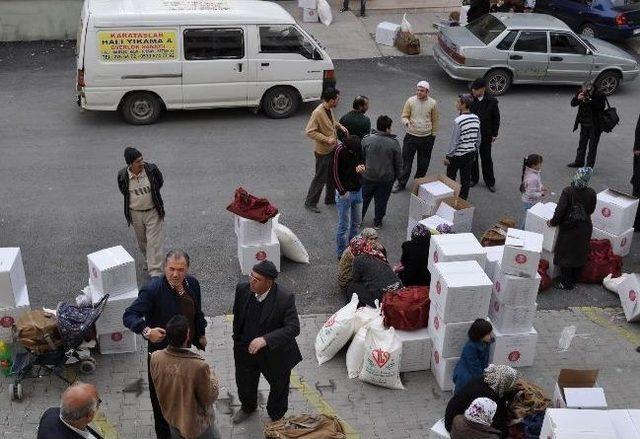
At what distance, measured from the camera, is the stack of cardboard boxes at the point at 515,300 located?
7543 mm

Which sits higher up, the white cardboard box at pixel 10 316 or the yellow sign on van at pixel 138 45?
the yellow sign on van at pixel 138 45

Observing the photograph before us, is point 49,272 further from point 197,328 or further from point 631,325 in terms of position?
point 631,325

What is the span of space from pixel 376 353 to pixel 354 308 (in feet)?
1.97

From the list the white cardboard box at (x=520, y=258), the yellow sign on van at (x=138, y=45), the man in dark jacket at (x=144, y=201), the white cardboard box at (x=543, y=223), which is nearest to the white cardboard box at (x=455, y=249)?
the white cardboard box at (x=520, y=258)

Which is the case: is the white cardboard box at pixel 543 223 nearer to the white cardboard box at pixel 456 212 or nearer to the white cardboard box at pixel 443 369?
the white cardboard box at pixel 456 212

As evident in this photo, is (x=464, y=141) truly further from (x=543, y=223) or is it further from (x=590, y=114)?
(x=590, y=114)

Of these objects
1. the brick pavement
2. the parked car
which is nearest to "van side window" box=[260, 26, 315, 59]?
the parked car

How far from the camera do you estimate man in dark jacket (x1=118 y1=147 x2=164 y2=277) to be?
845cm

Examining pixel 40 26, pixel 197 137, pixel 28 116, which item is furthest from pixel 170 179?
pixel 40 26

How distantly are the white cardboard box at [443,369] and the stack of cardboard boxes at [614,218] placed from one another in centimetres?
341

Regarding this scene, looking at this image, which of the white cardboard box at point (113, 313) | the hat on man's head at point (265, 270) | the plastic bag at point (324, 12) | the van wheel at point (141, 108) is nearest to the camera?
the hat on man's head at point (265, 270)

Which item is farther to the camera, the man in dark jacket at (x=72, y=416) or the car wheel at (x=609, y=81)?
the car wheel at (x=609, y=81)

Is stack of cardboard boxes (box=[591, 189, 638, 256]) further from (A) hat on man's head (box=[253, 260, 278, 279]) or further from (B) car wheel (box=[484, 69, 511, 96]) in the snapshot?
(B) car wheel (box=[484, 69, 511, 96])

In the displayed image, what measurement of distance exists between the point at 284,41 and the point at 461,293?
25.7ft
